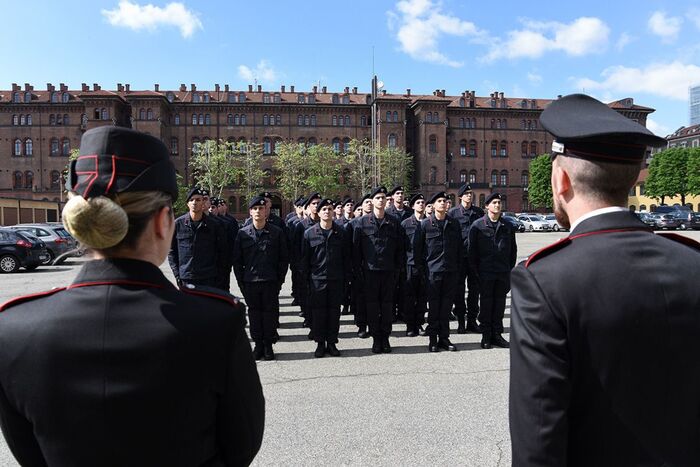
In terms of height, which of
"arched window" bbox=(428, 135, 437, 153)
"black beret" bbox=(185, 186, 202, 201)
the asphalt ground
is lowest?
the asphalt ground

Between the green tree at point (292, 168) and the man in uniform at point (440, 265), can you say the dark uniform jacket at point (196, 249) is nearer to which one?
the man in uniform at point (440, 265)

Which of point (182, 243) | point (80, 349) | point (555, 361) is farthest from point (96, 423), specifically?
point (182, 243)

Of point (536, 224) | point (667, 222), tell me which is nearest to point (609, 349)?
point (667, 222)

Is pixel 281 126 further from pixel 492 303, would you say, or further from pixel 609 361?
pixel 609 361

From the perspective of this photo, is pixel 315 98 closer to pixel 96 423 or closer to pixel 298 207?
pixel 298 207

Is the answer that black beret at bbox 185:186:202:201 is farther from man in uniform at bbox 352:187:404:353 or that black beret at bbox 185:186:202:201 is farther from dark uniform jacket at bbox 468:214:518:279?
dark uniform jacket at bbox 468:214:518:279

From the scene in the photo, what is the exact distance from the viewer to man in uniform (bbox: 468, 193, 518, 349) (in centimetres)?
741

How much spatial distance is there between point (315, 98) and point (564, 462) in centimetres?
7108

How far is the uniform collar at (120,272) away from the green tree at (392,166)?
59.4 m

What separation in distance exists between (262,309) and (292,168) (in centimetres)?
5421

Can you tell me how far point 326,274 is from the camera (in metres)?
7.30

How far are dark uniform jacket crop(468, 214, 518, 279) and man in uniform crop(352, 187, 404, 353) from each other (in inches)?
46.2

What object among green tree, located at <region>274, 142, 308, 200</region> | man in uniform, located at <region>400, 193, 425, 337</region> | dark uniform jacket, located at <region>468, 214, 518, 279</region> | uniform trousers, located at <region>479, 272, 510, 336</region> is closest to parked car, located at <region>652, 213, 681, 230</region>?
green tree, located at <region>274, 142, 308, 200</region>

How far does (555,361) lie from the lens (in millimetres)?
1430
